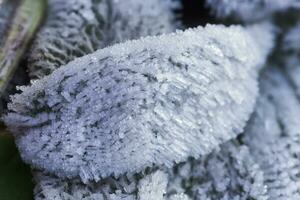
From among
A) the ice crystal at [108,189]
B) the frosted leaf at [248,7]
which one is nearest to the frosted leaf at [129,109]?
the ice crystal at [108,189]

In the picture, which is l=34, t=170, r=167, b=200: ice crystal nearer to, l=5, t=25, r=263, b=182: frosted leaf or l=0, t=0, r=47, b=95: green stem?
l=5, t=25, r=263, b=182: frosted leaf

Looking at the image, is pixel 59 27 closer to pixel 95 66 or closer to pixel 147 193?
pixel 95 66

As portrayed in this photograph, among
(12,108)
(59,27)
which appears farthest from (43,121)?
(59,27)

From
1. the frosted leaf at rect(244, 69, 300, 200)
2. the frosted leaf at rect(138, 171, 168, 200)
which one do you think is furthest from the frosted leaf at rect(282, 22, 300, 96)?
the frosted leaf at rect(138, 171, 168, 200)

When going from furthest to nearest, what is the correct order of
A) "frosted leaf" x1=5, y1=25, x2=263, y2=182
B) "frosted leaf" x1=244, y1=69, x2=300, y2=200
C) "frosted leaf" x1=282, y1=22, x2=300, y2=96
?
"frosted leaf" x1=282, y1=22, x2=300, y2=96
"frosted leaf" x1=244, y1=69, x2=300, y2=200
"frosted leaf" x1=5, y1=25, x2=263, y2=182

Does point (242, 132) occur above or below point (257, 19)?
below
